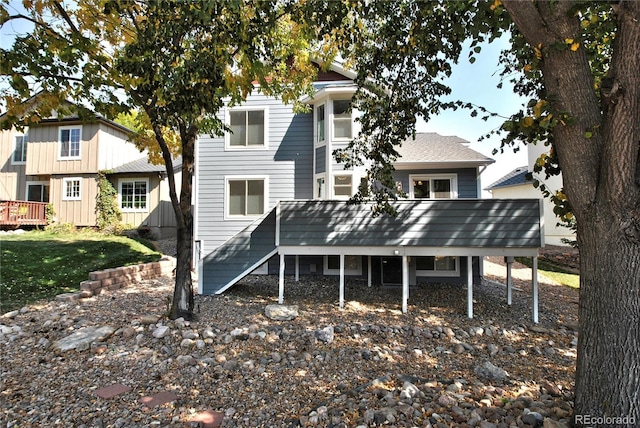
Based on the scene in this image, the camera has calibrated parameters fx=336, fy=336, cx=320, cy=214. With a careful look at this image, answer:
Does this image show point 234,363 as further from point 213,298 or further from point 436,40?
point 436,40

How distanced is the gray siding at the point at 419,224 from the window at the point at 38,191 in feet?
57.5

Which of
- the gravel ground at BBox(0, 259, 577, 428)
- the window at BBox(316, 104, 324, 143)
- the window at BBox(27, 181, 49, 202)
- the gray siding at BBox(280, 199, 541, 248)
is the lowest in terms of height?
the gravel ground at BBox(0, 259, 577, 428)

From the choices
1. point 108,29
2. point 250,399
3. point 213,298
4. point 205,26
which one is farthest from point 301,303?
point 108,29

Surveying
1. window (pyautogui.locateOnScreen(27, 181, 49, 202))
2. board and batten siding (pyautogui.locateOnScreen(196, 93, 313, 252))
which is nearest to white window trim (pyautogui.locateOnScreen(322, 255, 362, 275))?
board and batten siding (pyautogui.locateOnScreen(196, 93, 313, 252))

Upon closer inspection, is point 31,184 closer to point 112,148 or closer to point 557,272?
point 112,148

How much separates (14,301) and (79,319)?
2155 millimetres

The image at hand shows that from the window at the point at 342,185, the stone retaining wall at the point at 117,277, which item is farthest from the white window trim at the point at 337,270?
the stone retaining wall at the point at 117,277

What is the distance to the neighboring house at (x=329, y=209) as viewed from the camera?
742 centimetres

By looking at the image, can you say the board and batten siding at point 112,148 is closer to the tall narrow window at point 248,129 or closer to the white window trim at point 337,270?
the tall narrow window at point 248,129

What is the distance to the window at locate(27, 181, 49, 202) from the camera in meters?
18.3

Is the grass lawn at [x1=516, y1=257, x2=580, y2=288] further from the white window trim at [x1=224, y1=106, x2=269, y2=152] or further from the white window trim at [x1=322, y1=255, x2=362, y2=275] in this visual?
the white window trim at [x1=224, y1=106, x2=269, y2=152]

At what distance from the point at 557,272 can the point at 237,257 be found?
12.1m

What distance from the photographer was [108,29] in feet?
17.5

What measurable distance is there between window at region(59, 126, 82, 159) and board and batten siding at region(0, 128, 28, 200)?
3422 millimetres
